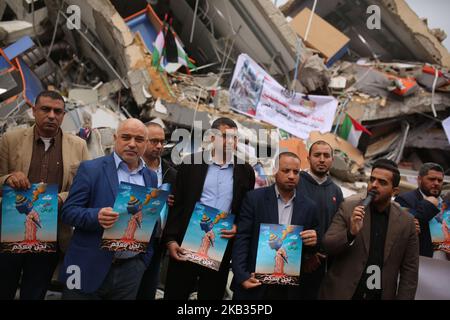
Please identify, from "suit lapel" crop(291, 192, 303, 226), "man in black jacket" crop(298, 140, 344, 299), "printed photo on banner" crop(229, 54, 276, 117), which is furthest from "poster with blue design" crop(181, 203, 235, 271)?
"printed photo on banner" crop(229, 54, 276, 117)

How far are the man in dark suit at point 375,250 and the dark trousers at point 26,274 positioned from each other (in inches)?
76.1

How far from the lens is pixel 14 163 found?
2.95 meters

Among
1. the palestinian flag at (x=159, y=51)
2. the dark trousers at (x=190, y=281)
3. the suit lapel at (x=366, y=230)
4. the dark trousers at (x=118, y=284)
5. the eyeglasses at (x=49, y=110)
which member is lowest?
the dark trousers at (x=190, y=281)

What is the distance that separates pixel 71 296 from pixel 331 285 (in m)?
1.71

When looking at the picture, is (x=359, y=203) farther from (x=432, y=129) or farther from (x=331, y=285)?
(x=432, y=129)

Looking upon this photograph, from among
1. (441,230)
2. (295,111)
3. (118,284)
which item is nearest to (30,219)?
(118,284)

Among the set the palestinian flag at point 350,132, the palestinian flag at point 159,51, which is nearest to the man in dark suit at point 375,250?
the palestinian flag at point 159,51

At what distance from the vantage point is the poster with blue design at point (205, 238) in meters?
2.98

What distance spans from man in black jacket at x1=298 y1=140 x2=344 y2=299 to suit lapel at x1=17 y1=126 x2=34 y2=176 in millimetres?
2025

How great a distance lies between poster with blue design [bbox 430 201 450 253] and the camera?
3.38m

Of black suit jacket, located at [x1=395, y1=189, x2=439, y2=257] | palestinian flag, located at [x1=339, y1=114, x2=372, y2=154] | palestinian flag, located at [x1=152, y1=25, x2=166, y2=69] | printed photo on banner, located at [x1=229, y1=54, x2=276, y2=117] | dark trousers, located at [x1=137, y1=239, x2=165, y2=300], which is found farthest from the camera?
palestinian flag, located at [x1=339, y1=114, x2=372, y2=154]

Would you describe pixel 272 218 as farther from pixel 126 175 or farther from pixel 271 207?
pixel 126 175

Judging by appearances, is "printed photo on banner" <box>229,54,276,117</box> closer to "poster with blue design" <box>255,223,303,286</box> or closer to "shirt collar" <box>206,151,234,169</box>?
"shirt collar" <box>206,151,234,169</box>

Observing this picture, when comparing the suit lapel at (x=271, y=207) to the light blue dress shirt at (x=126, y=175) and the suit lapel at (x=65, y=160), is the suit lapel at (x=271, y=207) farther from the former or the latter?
the suit lapel at (x=65, y=160)
